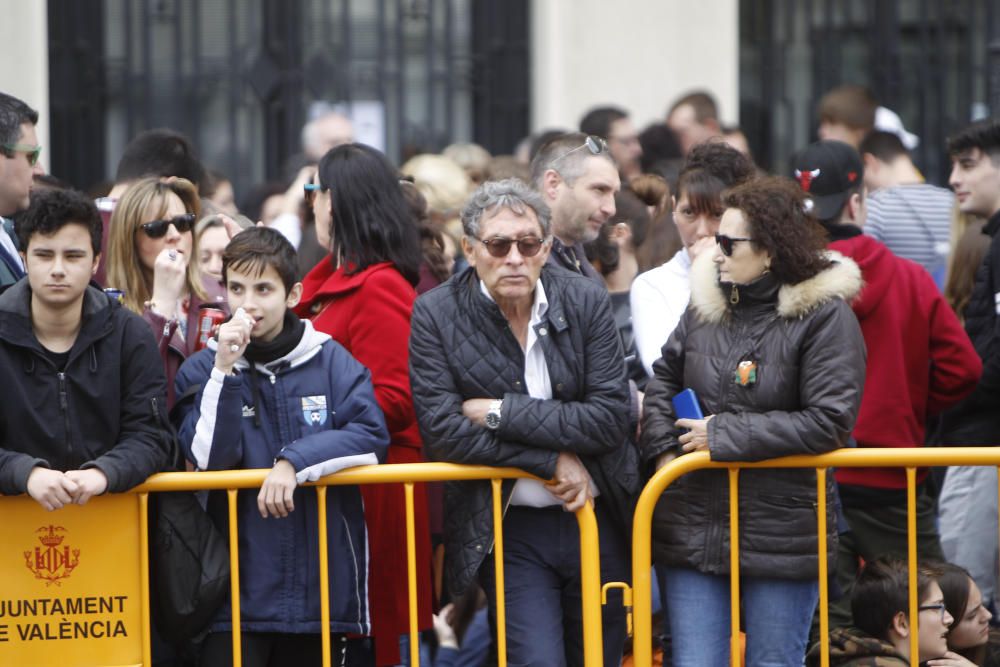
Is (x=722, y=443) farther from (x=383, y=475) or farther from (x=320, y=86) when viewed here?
(x=320, y=86)

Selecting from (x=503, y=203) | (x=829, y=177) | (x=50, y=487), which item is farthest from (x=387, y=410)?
(x=829, y=177)

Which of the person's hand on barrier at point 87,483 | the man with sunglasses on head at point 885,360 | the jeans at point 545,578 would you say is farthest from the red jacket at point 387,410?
the man with sunglasses on head at point 885,360

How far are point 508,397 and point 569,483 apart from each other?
→ 0.33 metres

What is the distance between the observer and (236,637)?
5004mm

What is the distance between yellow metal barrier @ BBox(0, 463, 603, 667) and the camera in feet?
16.2

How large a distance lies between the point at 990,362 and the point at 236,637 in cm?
295

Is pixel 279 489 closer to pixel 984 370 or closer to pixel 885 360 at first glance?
pixel 885 360

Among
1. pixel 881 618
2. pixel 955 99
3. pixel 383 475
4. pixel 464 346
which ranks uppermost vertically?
pixel 955 99

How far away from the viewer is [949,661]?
5.45 m

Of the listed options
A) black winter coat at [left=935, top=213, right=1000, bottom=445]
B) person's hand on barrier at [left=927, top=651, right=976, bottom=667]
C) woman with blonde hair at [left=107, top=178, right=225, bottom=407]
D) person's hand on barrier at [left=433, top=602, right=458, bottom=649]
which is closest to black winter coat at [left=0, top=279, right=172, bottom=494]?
woman with blonde hair at [left=107, top=178, right=225, bottom=407]

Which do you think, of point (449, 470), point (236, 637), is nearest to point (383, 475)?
point (449, 470)

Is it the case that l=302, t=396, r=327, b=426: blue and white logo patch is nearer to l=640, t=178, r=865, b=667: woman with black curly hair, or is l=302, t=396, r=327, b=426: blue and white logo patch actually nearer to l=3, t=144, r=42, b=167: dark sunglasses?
l=640, t=178, r=865, b=667: woman with black curly hair

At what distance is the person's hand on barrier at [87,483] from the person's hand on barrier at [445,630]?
2.95 m

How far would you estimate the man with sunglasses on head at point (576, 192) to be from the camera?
5926mm
